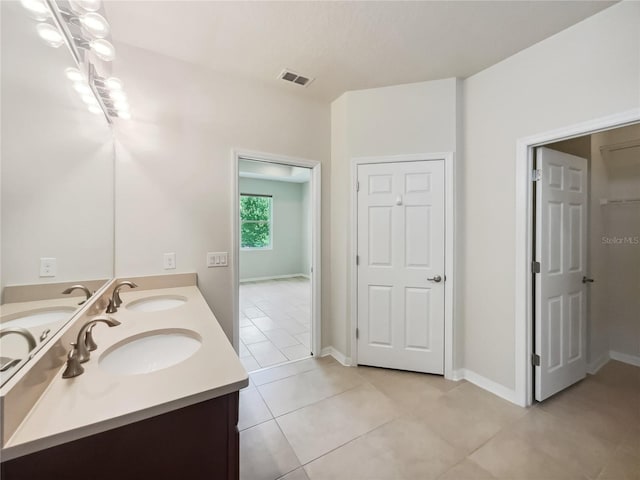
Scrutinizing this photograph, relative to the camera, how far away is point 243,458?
5.05 ft

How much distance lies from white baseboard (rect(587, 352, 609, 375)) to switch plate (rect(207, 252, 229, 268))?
3.54 metres

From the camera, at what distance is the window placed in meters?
6.73

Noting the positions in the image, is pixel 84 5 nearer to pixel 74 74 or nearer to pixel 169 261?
pixel 74 74

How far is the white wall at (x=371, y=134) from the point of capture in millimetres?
2387

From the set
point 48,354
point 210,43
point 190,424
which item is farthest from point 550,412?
point 210,43

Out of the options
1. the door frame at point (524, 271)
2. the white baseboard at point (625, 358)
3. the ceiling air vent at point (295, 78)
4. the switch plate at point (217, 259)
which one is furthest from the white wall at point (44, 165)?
the white baseboard at point (625, 358)

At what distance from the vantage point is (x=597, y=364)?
2561mm

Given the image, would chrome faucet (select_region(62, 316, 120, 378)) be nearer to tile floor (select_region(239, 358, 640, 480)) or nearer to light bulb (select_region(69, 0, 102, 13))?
tile floor (select_region(239, 358, 640, 480))

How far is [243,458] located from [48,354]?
125 centimetres

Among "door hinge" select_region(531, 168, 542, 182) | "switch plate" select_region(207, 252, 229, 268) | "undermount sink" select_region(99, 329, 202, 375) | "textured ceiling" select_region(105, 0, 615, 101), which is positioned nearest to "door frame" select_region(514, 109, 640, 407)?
"door hinge" select_region(531, 168, 542, 182)

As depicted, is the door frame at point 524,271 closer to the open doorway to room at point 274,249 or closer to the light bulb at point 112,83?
the open doorway to room at point 274,249

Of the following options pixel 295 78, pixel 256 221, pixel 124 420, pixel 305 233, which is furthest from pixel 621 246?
pixel 256 221

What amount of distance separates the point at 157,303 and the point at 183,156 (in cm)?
117

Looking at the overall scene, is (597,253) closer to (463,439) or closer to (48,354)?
(463,439)
